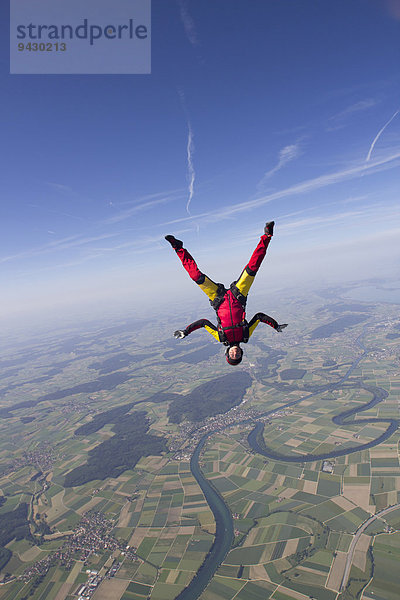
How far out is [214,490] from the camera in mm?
53906

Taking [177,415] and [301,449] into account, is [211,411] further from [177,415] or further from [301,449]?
[301,449]

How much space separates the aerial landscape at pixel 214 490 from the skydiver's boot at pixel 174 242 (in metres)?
46.0

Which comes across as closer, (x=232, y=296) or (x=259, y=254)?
(x=259, y=254)

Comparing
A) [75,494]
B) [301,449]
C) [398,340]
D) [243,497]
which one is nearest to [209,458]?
[243,497]

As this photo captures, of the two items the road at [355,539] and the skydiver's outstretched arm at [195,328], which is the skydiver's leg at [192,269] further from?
the road at [355,539]

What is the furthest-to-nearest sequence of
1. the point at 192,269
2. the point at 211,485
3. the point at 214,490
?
the point at 211,485 → the point at 214,490 → the point at 192,269

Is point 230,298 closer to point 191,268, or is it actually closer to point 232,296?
point 232,296

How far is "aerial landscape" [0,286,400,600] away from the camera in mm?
36406

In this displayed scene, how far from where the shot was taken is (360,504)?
44.3 meters

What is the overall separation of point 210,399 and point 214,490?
5080cm

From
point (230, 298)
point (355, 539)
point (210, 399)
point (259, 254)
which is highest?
point (259, 254)

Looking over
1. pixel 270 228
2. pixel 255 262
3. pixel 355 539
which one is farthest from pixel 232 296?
pixel 355 539

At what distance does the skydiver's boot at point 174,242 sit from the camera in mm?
6953

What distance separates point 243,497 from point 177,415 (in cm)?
4826
